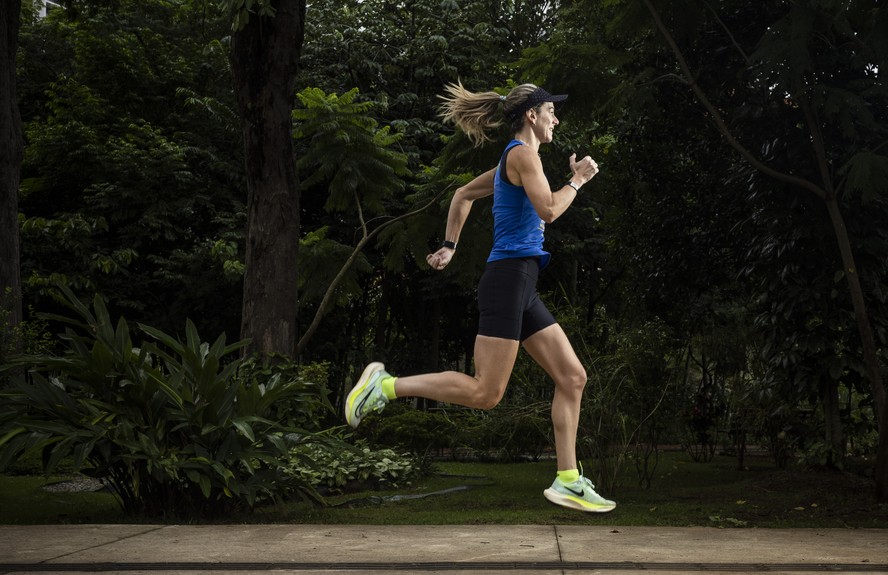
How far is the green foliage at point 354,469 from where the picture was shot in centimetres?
1120

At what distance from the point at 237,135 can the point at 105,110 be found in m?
3.34

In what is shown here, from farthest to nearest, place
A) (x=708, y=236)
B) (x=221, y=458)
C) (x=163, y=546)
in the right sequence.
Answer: (x=708, y=236)
(x=221, y=458)
(x=163, y=546)

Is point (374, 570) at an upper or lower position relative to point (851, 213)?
lower

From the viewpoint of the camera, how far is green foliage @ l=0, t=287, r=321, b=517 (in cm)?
809

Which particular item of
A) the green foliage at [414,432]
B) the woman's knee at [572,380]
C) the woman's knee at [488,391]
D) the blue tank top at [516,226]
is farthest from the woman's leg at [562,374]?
the green foliage at [414,432]

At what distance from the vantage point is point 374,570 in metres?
5.61

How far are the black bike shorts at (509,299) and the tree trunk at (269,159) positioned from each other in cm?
631

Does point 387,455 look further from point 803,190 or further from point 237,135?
point 237,135

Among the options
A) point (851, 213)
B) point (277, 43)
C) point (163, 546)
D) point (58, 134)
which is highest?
point (58, 134)

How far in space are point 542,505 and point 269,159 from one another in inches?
185

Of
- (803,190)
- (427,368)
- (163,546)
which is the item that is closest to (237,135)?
(427,368)

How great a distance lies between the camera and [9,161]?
16453mm

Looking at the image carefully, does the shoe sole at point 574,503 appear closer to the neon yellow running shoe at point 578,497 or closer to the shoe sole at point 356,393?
the neon yellow running shoe at point 578,497

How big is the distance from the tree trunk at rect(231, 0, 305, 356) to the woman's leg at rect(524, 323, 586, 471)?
6.29 metres
